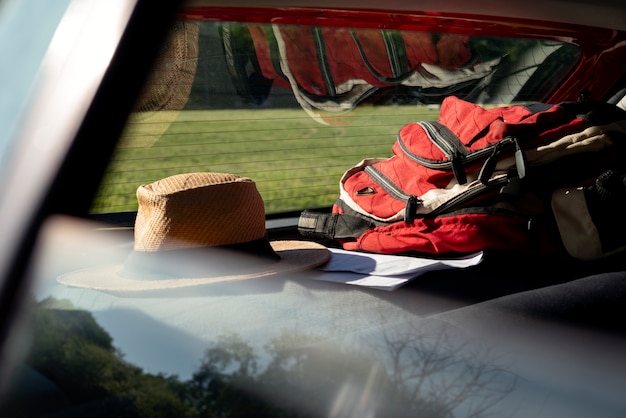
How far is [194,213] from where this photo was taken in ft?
5.17

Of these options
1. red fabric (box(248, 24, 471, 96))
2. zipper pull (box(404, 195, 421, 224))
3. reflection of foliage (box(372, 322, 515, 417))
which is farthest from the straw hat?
red fabric (box(248, 24, 471, 96))

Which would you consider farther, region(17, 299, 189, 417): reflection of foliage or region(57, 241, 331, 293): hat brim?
region(57, 241, 331, 293): hat brim

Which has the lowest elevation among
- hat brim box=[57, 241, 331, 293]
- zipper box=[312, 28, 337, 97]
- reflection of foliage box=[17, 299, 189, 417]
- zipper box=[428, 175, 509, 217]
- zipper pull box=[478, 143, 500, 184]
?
reflection of foliage box=[17, 299, 189, 417]

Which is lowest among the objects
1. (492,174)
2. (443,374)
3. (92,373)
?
(92,373)

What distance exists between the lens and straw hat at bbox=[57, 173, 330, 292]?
1.43m

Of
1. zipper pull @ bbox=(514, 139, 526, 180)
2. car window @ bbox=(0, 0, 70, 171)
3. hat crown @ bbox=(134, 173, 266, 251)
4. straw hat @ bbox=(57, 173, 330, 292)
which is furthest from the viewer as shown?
zipper pull @ bbox=(514, 139, 526, 180)

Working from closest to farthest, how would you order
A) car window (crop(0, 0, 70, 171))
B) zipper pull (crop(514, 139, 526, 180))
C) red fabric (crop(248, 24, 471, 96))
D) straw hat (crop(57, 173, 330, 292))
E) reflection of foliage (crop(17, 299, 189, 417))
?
car window (crop(0, 0, 70, 171))
reflection of foliage (crop(17, 299, 189, 417))
straw hat (crop(57, 173, 330, 292))
zipper pull (crop(514, 139, 526, 180))
red fabric (crop(248, 24, 471, 96))

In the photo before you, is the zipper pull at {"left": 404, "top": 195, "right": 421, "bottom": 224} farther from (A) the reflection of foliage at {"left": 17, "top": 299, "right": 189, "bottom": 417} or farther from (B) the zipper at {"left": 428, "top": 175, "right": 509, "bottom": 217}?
(A) the reflection of foliage at {"left": 17, "top": 299, "right": 189, "bottom": 417}

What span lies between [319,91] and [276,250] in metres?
0.59

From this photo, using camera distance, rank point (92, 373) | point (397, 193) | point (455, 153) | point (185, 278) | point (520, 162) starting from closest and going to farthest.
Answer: point (92, 373) → point (185, 278) → point (520, 162) → point (455, 153) → point (397, 193)

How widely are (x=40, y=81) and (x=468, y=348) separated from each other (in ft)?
2.51

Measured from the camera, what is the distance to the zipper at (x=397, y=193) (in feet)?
6.10

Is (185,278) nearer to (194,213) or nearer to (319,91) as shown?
(194,213)

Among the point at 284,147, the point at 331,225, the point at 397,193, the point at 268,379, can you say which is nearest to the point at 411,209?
the point at 397,193
